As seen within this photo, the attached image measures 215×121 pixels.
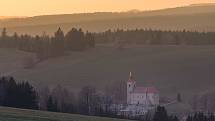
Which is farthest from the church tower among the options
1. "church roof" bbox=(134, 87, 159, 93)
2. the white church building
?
"church roof" bbox=(134, 87, 159, 93)

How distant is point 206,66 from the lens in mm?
193000

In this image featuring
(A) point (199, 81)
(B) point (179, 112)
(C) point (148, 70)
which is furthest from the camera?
(C) point (148, 70)

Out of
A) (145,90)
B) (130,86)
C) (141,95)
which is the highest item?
(130,86)

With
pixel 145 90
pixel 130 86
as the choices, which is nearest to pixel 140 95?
pixel 145 90

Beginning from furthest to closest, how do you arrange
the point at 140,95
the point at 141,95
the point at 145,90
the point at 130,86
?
the point at 130,86
the point at 145,90
the point at 140,95
the point at 141,95

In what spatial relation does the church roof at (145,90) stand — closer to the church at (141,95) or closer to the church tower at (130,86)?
the church at (141,95)

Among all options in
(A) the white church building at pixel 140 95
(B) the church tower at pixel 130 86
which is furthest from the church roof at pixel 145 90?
(B) the church tower at pixel 130 86

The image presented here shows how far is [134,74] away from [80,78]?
1225 centimetres

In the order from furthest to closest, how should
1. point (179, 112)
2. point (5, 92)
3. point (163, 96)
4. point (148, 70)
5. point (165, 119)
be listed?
1. point (148, 70)
2. point (163, 96)
3. point (179, 112)
4. point (165, 119)
5. point (5, 92)

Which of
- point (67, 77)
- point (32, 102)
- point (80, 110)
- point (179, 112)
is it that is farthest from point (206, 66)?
point (32, 102)

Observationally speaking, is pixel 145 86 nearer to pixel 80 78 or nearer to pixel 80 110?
pixel 80 78

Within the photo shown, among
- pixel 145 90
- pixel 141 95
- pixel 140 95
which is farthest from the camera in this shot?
pixel 145 90

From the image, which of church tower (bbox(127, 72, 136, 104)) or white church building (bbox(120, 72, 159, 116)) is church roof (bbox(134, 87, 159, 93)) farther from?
church tower (bbox(127, 72, 136, 104))

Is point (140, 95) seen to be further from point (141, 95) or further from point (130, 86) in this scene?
point (130, 86)
